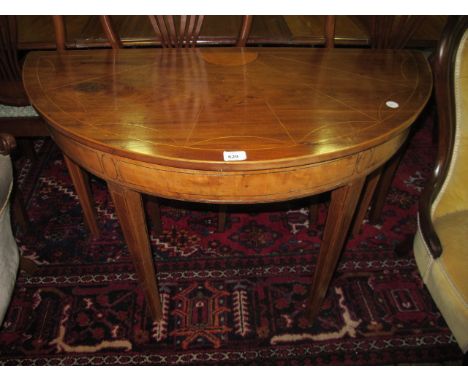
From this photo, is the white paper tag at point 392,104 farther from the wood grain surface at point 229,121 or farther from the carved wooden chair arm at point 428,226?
the carved wooden chair arm at point 428,226

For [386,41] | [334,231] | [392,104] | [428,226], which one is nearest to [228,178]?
[334,231]

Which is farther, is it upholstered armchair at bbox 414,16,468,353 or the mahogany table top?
upholstered armchair at bbox 414,16,468,353

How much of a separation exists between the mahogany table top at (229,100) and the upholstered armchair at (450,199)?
83mm

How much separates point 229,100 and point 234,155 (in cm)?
29

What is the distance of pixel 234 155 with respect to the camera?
2.56 ft

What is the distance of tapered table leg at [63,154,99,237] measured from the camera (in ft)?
4.42

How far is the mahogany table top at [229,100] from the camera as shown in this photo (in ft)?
2.66

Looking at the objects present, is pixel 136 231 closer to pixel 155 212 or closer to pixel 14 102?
pixel 155 212

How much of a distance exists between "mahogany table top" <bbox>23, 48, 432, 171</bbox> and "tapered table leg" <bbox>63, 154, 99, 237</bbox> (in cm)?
36

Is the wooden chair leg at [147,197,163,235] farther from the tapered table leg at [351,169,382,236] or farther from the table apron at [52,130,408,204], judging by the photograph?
the tapered table leg at [351,169,382,236]

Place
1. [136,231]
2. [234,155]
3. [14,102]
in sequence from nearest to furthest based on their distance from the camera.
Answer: [234,155] → [136,231] → [14,102]

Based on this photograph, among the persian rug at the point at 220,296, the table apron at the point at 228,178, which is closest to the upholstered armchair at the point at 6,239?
the persian rug at the point at 220,296

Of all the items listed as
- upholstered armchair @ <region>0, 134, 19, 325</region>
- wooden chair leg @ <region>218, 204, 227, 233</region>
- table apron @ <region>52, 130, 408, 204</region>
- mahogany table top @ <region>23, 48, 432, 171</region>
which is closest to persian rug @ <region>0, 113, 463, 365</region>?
wooden chair leg @ <region>218, 204, 227, 233</region>

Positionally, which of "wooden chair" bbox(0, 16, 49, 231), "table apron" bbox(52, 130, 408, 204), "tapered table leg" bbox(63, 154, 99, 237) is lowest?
"table apron" bbox(52, 130, 408, 204)
